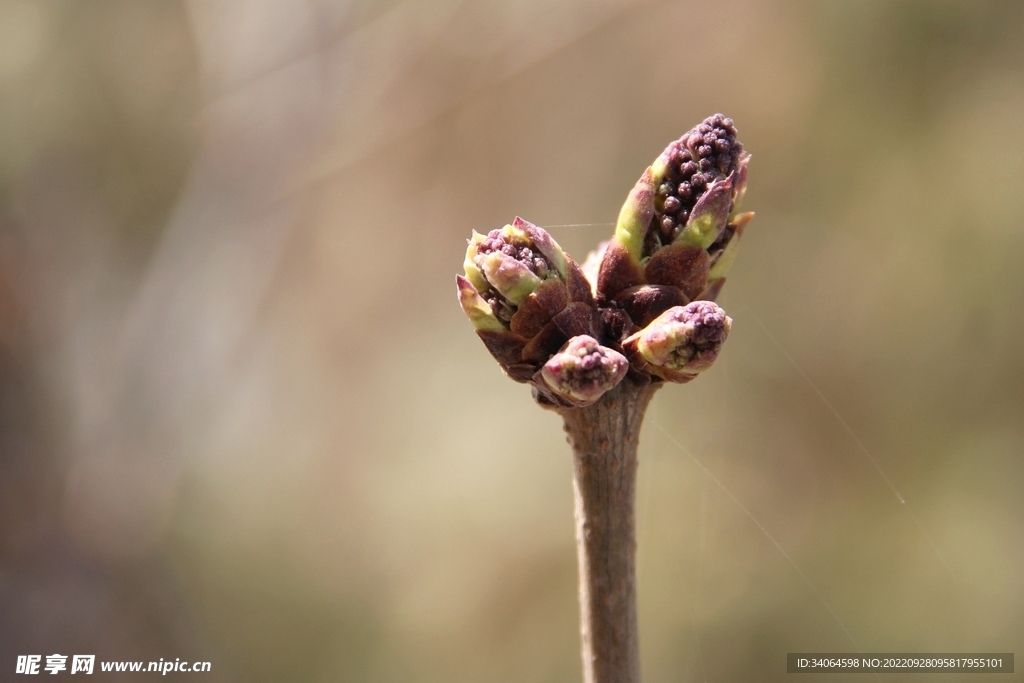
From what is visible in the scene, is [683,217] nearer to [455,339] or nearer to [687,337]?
[687,337]

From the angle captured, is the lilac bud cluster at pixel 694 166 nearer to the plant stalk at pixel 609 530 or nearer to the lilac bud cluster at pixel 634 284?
the lilac bud cluster at pixel 634 284

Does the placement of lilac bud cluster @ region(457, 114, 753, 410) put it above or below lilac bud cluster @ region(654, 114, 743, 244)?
below

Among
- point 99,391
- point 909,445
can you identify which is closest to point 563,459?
point 909,445

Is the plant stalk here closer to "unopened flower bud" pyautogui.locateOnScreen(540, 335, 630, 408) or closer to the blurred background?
"unopened flower bud" pyautogui.locateOnScreen(540, 335, 630, 408)

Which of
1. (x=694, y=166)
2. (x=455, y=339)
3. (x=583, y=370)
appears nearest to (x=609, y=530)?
(x=583, y=370)

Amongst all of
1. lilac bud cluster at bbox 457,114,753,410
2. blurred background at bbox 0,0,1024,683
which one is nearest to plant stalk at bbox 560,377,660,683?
lilac bud cluster at bbox 457,114,753,410

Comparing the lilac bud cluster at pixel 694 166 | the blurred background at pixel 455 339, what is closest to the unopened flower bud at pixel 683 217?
the lilac bud cluster at pixel 694 166
